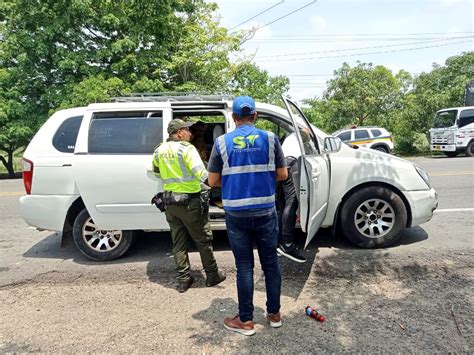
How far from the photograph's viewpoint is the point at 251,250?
3.06 meters

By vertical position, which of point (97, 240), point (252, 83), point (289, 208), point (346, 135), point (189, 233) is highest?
point (252, 83)

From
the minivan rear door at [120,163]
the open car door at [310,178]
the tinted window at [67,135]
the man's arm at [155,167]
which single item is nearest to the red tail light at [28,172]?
the tinted window at [67,135]

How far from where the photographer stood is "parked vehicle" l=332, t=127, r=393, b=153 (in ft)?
59.2

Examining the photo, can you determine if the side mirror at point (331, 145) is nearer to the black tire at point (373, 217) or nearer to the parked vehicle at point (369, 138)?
the black tire at point (373, 217)

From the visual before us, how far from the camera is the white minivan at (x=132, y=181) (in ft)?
14.8

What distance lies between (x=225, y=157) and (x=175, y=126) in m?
1.20

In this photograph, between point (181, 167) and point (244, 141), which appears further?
point (181, 167)

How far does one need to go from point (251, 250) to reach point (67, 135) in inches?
117

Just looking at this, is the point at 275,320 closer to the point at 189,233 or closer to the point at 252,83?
the point at 189,233

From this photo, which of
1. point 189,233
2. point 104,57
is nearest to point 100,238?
point 189,233

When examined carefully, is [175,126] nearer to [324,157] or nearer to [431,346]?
[324,157]

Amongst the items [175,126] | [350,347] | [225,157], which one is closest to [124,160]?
[175,126]

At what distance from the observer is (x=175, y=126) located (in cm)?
392

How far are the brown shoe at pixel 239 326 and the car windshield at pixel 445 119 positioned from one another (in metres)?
18.1
